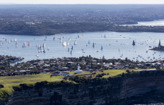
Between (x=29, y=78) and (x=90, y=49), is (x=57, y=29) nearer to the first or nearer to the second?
(x=90, y=49)

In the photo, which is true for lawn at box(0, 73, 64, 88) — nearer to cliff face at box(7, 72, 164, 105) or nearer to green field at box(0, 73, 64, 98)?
green field at box(0, 73, 64, 98)

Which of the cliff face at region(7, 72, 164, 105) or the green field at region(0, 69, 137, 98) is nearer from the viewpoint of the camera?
the green field at region(0, 69, 137, 98)

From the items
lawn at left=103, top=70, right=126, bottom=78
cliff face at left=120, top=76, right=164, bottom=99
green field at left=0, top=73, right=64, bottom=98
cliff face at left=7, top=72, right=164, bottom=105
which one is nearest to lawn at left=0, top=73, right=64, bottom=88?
green field at left=0, top=73, right=64, bottom=98

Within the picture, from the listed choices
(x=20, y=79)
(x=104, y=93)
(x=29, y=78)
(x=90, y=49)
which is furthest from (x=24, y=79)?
(x=90, y=49)

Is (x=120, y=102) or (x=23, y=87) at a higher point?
(x=23, y=87)

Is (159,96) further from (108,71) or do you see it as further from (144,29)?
(144,29)

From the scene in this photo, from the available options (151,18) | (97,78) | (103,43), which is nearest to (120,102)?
(97,78)

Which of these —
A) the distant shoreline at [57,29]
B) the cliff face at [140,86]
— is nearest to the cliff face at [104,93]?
the cliff face at [140,86]

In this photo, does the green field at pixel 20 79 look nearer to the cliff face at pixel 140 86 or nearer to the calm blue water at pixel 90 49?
the cliff face at pixel 140 86
